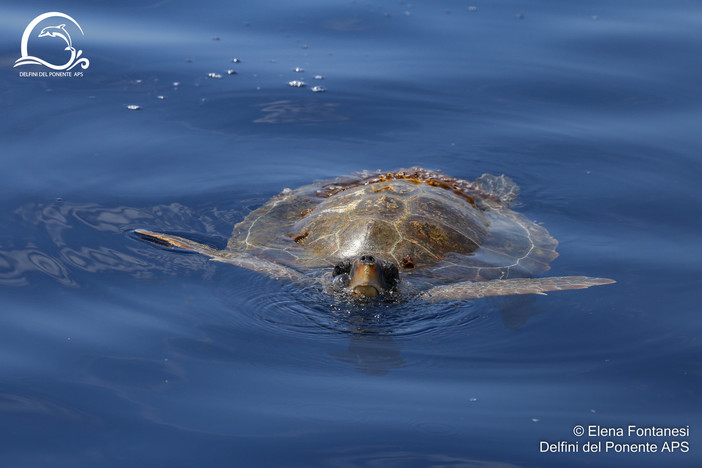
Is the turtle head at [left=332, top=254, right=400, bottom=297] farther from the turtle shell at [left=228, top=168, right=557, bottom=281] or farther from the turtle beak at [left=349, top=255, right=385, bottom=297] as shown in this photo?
the turtle shell at [left=228, top=168, right=557, bottom=281]

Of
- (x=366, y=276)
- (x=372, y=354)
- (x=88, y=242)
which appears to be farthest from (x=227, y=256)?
(x=372, y=354)

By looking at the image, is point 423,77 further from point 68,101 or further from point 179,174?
point 68,101

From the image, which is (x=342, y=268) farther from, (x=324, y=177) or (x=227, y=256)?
(x=324, y=177)

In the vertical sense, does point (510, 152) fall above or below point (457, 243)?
above

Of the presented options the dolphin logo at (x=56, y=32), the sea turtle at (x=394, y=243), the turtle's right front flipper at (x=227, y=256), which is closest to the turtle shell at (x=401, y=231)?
the sea turtle at (x=394, y=243)

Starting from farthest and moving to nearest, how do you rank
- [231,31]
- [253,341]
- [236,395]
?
[231,31] → [253,341] → [236,395]

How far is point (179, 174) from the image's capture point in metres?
8.46

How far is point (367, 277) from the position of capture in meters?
6.08

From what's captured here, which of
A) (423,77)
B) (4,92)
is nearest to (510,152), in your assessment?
(423,77)

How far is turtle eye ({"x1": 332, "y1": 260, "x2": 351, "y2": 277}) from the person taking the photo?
6.42 m

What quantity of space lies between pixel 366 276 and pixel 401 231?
104cm

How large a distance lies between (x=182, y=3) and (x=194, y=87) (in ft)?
9.46

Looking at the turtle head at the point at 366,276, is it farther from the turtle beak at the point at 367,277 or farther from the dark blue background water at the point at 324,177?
the dark blue background water at the point at 324,177

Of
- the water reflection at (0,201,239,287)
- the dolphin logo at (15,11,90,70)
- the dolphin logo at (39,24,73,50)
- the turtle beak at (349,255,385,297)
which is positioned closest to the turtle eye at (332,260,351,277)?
the turtle beak at (349,255,385,297)
